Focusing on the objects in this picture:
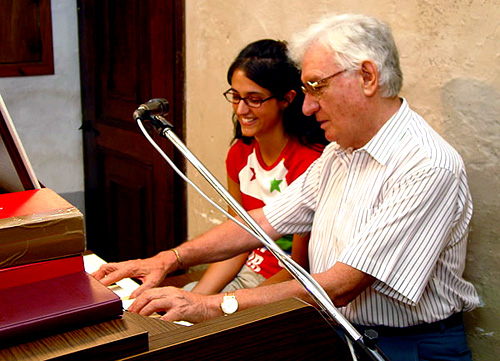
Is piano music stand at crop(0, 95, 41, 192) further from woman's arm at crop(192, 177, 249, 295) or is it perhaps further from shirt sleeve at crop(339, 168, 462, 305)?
woman's arm at crop(192, 177, 249, 295)

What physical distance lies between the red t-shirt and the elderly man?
397 mm

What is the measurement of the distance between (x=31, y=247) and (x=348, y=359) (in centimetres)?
50

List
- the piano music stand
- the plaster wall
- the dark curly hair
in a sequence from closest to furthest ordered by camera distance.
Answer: the piano music stand, the dark curly hair, the plaster wall

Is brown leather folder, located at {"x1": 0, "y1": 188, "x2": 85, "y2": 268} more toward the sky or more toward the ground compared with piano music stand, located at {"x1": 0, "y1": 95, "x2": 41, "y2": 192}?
more toward the ground

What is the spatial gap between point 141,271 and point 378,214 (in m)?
0.63

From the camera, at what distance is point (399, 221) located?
1.71 m

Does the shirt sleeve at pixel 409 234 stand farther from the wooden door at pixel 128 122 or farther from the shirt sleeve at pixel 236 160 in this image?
the wooden door at pixel 128 122

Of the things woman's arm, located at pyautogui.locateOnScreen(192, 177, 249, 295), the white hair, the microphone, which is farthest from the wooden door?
the microphone

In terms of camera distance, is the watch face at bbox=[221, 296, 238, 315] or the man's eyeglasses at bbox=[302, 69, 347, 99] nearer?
the watch face at bbox=[221, 296, 238, 315]

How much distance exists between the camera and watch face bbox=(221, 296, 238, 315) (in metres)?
1.62

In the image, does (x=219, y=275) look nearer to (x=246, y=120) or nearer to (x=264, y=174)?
(x=264, y=174)

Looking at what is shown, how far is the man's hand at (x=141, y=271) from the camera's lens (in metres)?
1.77

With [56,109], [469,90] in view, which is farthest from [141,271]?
[56,109]

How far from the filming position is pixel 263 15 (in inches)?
112
